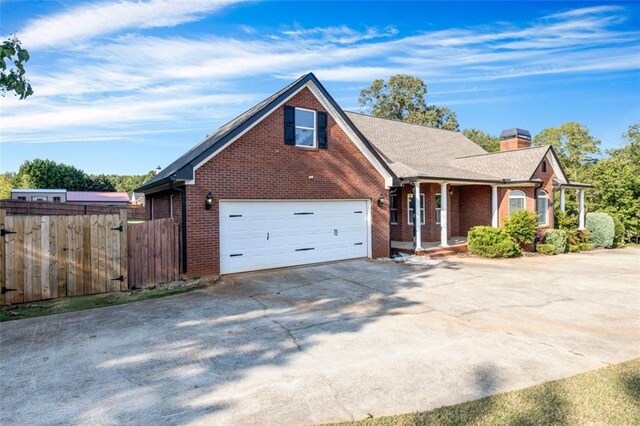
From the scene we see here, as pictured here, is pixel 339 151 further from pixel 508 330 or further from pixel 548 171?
pixel 548 171

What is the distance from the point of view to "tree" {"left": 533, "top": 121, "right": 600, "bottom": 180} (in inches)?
1666

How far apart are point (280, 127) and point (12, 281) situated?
25.7 feet

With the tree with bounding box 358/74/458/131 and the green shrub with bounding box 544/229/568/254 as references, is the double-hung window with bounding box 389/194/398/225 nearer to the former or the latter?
the green shrub with bounding box 544/229/568/254

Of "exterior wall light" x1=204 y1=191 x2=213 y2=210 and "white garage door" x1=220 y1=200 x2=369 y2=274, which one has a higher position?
"exterior wall light" x1=204 y1=191 x2=213 y2=210

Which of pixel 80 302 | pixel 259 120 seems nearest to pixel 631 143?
pixel 259 120

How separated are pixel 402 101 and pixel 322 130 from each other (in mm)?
33925

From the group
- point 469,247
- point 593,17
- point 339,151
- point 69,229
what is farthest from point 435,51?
point 69,229

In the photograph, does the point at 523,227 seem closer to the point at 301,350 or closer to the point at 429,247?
the point at 429,247

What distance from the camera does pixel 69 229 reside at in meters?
8.41

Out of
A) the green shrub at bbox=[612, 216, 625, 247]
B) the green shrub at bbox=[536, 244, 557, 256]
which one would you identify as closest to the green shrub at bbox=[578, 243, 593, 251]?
the green shrub at bbox=[612, 216, 625, 247]

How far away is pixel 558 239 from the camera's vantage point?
17.0 metres

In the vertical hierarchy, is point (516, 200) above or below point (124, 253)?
above

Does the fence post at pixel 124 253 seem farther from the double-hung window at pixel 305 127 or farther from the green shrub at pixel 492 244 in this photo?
the green shrub at pixel 492 244

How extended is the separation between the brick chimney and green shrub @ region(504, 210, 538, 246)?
944 cm
